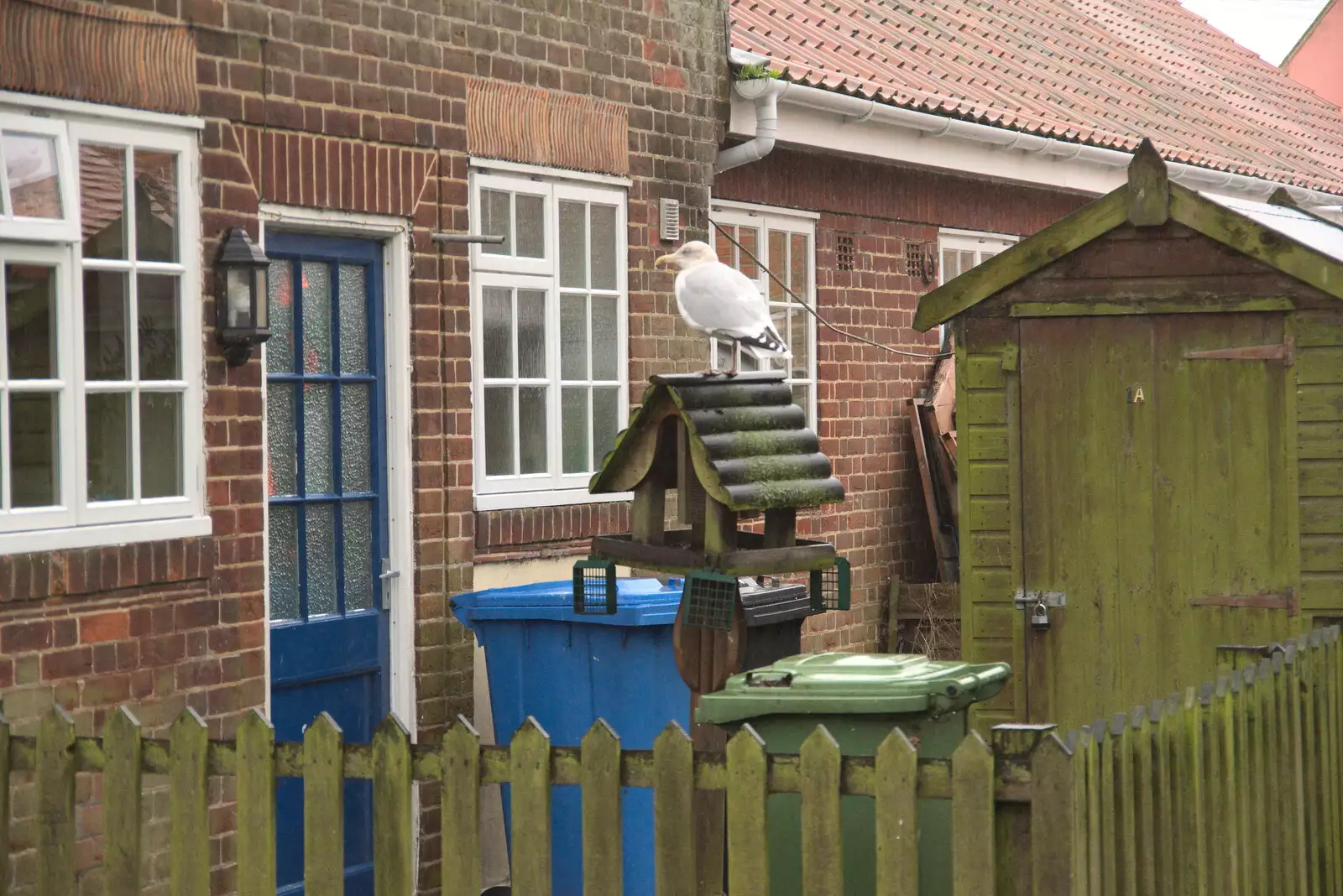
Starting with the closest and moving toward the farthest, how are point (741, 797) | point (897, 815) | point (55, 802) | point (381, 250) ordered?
1. point (897, 815)
2. point (741, 797)
3. point (55, 802)
4. point (381, 250)

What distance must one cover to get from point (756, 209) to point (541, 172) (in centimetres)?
224

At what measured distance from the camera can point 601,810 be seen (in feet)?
14.7

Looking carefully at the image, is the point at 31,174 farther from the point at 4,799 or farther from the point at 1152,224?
the point at 1152,224

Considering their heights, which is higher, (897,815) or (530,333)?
(530,333)

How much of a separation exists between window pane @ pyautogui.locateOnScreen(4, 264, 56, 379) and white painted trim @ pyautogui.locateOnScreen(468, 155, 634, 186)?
2.29 metres

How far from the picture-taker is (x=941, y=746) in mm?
5016

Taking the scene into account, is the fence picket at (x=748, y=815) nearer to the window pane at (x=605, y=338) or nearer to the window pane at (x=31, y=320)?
the window pane at (x=31, y=320)

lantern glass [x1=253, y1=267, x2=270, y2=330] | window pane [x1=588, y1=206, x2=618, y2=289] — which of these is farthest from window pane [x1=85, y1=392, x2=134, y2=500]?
window pane [x1=588, y1=206, x2=618, y2=289]

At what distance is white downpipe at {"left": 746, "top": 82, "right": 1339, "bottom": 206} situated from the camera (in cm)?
970

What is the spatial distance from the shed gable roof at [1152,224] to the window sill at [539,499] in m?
1.80

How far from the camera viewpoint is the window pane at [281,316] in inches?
285

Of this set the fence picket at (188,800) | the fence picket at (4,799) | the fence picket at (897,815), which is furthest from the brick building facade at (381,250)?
the fence picket at (897,815)

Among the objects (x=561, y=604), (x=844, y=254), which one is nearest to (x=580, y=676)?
(x=561, y=604)

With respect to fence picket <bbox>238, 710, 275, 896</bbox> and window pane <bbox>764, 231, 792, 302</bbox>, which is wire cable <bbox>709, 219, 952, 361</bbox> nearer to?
window pane <bbox>764, 231, 792, 302</bbox>
